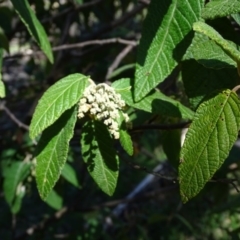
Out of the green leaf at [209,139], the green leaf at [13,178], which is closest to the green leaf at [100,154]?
the green leaf at [209,139]

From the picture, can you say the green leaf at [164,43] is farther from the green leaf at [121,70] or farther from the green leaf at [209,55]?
the green leaf at [121,70]

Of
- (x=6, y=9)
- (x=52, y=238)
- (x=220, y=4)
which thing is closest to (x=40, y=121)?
(x=220, y=4)

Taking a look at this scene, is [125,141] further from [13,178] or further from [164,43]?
[13,178]

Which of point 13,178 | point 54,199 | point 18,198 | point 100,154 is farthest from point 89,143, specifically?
point 54,199

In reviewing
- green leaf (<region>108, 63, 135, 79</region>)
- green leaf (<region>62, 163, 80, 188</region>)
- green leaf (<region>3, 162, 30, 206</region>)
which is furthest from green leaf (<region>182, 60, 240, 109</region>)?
green leaf (<region>62, 163, 80, 188</region>)

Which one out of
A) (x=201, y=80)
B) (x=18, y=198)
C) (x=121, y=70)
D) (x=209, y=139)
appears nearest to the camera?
(x=209, y=139)

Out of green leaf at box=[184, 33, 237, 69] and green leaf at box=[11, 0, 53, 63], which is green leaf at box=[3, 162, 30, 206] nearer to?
green leaf at box=[11, 0, 53, 63]

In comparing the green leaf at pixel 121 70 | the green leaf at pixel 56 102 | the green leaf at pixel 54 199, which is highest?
the green leaf at pixel 56 102
